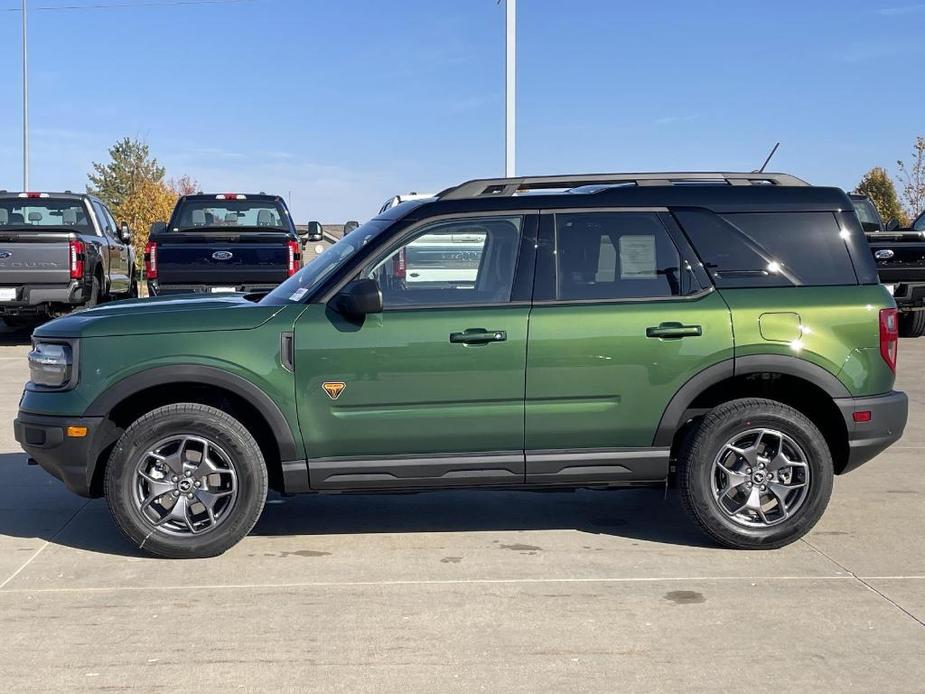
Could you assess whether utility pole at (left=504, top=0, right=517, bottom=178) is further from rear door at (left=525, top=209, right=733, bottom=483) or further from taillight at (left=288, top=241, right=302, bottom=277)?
rear door at (left=525, top=209, right=733, bottom=483)

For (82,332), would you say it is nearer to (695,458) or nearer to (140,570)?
(140,570)

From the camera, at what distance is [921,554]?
223 inches

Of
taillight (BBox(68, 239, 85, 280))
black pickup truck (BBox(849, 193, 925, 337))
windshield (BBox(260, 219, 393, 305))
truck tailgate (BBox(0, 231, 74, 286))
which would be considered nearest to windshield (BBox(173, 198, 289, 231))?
taillight (BBox(68, 239, 85, 280))

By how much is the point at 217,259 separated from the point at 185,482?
8743 mm

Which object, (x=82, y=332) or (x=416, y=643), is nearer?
(x=416, y=643)

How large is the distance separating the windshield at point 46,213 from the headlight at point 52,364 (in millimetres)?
10398

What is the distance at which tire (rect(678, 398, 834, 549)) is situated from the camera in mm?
5684

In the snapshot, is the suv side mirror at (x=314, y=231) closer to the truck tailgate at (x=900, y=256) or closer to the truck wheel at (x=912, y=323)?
the truck tailgate at (x=900, y=256)

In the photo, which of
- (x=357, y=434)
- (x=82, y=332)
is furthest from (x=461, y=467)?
(x=82, y=332)

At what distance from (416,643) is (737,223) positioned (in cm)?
280

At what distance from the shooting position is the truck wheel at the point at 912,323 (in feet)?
54.3

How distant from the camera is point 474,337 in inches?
219

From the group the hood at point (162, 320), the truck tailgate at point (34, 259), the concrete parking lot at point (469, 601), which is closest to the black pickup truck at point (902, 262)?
the concrete parking lot at point (469, 601)

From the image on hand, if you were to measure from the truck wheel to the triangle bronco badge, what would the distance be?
13035 millimetres
